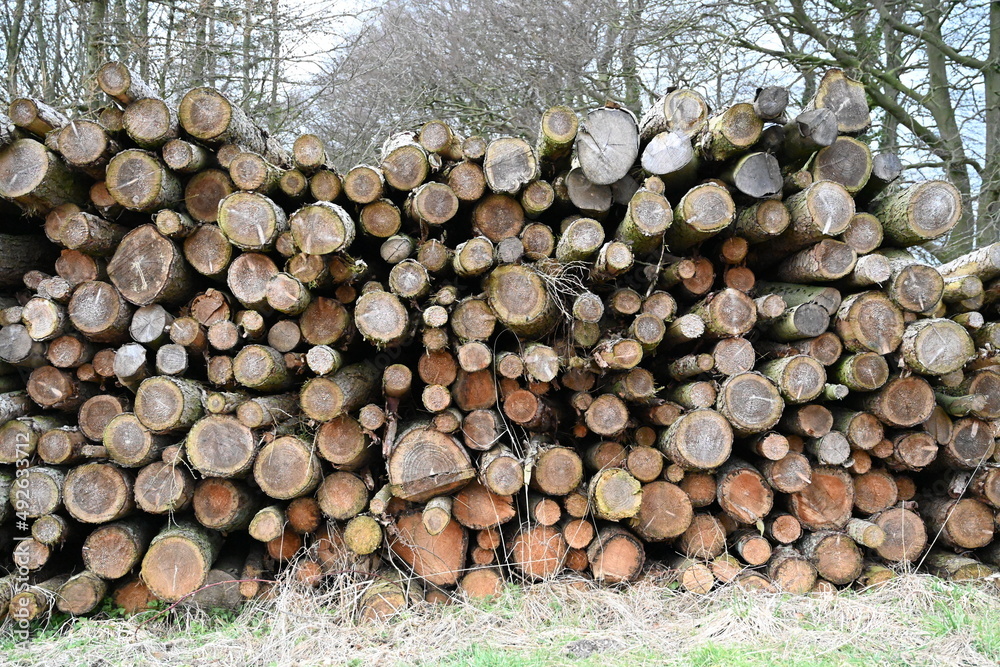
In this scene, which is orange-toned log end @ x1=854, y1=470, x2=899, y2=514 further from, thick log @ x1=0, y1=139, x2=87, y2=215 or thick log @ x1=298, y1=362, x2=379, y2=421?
thick log @ x1=0, y1=139, x2=87, y2=215

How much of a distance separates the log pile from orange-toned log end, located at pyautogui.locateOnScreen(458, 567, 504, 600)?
0.05 feet

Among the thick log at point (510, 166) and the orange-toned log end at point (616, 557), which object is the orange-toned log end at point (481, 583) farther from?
the thick log at point (510, 166)

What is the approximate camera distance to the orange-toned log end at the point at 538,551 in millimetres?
3172

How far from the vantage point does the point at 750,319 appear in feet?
10.3

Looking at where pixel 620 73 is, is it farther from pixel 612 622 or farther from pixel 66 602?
pixel 66 602

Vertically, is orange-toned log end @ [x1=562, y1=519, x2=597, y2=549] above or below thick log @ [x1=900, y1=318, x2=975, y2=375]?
below

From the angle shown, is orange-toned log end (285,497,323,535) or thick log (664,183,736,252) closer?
thick log (664,183,736,252)

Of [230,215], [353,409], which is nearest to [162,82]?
[230,215]

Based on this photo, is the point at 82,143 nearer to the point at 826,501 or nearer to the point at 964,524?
the point at 826,501

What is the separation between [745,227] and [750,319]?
0.52 metres

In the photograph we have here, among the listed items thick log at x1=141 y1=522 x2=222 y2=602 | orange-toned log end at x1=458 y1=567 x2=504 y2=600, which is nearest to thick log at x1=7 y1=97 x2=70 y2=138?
thick log at x1=141 y1=522 x2=222 y2=602

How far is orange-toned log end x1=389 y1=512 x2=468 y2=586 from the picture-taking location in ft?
10.3

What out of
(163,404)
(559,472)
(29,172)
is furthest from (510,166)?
(29,172)

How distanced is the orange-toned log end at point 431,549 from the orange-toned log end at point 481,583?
0.18 feet
